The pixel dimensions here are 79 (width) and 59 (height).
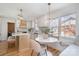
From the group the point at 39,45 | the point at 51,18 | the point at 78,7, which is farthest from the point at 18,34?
the point at 78,7

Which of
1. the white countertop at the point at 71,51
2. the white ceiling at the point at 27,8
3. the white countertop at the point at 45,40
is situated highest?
the white ceiling at the point at 27,8

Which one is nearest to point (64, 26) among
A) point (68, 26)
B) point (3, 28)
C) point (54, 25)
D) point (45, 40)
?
point (68, 26)

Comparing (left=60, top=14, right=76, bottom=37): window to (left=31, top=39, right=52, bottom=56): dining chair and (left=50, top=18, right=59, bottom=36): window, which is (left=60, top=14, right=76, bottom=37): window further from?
(left=31, top=39, right=52, bottom=56): dining chair

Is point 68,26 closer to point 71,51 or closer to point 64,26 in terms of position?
point 64,26

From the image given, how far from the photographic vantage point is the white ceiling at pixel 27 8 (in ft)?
4.83

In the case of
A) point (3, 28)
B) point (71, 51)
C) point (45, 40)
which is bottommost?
point (71, 51)

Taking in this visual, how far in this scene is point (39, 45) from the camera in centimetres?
158

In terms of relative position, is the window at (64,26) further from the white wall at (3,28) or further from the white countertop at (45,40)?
the white wall at (3,28)

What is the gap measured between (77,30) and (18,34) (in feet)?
3.24

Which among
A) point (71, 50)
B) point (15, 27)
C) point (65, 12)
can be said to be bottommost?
point (71, 50)

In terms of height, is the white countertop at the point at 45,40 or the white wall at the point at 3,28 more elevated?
the white wall at the point at 3,28

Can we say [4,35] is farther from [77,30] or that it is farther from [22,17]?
[77,30]

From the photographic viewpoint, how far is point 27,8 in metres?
1.51

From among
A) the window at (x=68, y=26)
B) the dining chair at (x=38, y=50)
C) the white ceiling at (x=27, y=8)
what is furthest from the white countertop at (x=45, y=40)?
the white ceiling at (x=27, y=8)
